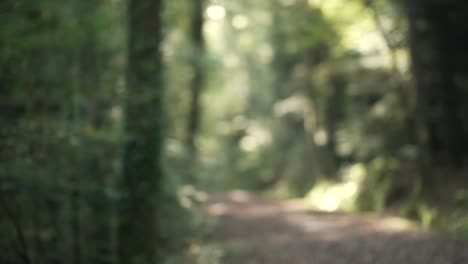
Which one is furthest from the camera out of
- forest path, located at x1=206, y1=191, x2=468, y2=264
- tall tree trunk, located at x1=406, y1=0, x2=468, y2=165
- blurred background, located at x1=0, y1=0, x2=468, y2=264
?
tall tree trunk, located at x1=406, y1=0, x2=468, y2=165

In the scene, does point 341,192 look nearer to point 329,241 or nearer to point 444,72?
point 444,72

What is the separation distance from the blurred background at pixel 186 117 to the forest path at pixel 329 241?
0.77 m

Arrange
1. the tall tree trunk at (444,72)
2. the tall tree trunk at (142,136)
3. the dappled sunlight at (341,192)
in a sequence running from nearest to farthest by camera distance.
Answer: the tall tree trunk at (142,136)
the tall tree trunk at (444,72)
the dappled sunlight at (341,192)

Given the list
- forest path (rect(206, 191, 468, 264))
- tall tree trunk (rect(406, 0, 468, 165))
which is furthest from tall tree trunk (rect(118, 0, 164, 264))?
tall tree trunk (rect(406, 0, 468, 165))

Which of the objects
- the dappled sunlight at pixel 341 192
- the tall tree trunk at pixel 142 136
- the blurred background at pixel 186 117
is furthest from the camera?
the dappled sunlight at pixel 341 192

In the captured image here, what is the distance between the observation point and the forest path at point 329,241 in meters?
7.38

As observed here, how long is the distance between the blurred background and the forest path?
0.77 metres

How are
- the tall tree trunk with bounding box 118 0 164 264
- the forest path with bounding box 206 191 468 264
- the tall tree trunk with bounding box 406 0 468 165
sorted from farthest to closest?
the tall tree trunk with bounding box 406 0 468 165, the forest path with bounding box 206 191 468 264, the tall tree trunk with bounding box 118 0 164 264

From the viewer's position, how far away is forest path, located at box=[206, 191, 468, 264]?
290 inches

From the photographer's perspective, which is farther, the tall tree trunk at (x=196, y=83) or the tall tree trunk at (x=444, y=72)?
the tall tree trunk at (x=196, y=83)

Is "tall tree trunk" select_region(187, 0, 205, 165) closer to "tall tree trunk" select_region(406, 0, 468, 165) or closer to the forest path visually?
the forest path

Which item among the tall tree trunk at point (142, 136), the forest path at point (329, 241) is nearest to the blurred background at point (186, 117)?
the tall tree trunk at point (142, 136)

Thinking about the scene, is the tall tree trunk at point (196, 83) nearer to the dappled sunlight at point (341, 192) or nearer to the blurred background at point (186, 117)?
the blurred background at point (186, 117)

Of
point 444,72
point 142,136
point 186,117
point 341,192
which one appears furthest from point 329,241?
point 186,117
